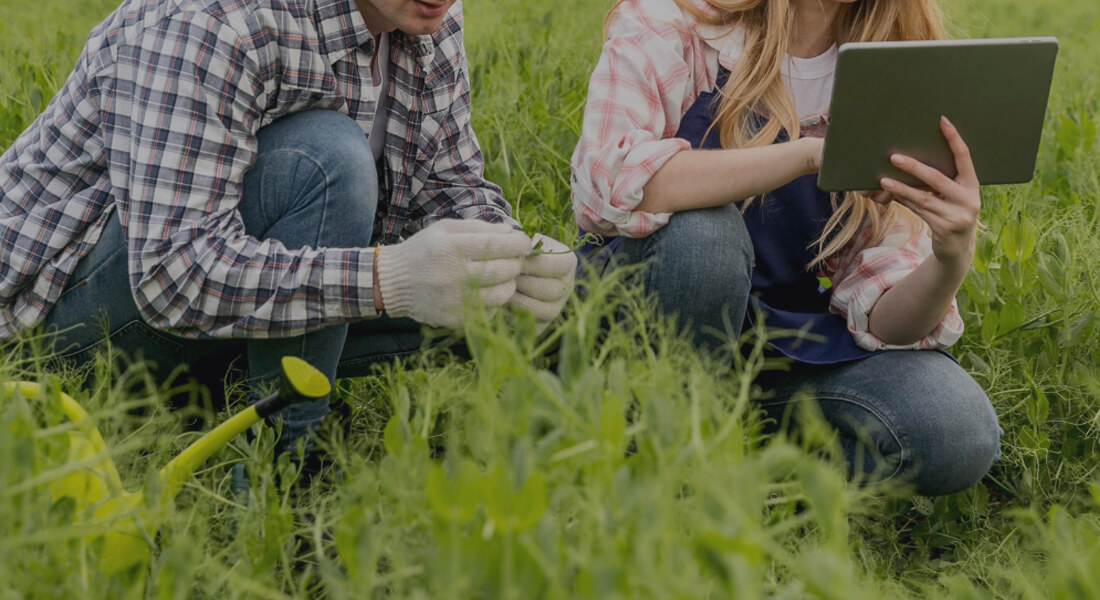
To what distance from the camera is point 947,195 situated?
157 cm

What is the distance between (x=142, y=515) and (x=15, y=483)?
0.63 ft

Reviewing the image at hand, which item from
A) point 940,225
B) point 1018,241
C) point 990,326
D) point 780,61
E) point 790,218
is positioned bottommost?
point 990,326

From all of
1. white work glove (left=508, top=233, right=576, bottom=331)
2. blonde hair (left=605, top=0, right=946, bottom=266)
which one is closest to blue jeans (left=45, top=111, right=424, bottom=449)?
white work glove (left=508, top=233, right=576, bottom=331)

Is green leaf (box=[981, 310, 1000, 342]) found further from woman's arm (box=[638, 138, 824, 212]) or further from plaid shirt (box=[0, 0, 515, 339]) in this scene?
plaid shirt (box=[0, 0, 515, 339])

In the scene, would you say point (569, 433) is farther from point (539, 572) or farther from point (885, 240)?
point (885, 240)

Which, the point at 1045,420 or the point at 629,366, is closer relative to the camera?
the point at 629,366

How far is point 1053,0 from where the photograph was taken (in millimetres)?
5434

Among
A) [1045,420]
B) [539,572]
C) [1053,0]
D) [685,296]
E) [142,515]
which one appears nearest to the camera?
[539,572]

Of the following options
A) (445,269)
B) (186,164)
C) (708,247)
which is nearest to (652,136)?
(708,247)

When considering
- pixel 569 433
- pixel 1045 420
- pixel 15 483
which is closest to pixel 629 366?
pixel 569 433

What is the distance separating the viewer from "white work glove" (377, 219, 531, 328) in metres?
1.48

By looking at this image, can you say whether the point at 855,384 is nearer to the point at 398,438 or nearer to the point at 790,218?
the point at 790,218

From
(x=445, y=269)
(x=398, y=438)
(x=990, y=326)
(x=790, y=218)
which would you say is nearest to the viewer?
(x=398, y=438)

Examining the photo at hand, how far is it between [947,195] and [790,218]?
30 cm
